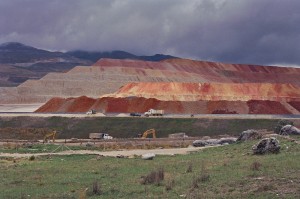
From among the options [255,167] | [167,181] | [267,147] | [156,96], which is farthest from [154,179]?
[156,96]

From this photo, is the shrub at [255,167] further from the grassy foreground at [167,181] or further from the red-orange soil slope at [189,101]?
the red-orange soil slope at [189,101]

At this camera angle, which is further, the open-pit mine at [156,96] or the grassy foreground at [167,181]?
the open-pit mine at [156,96]

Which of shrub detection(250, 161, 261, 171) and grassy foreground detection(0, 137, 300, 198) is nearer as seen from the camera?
grassy foreground detection(0, 137, 300, 198)

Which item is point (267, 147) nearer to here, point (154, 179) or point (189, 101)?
point (154, 179)

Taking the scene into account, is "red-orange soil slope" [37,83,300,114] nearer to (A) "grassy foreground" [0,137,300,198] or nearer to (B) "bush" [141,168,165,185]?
(A) "grassy foreground" [0,137,300,198]

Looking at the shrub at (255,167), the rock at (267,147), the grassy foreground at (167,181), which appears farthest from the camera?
the rock at (267,147)

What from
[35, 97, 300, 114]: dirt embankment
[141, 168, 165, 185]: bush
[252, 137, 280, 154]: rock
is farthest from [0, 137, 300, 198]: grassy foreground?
[35, 97, 300, 114]: dirt embankment

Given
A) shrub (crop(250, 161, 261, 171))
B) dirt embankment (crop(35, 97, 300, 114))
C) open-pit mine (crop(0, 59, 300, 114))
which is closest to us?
shrub (crop(250, 161, 261, 171))

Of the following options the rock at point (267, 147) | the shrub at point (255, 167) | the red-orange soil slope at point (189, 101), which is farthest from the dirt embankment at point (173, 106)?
the shrub at point (255, 167)

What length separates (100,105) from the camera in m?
130

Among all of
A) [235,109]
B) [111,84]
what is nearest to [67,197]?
[235,109]

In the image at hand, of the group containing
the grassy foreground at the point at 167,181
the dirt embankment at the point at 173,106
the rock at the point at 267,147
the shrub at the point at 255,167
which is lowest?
the grassy foreground at the point at 167,181

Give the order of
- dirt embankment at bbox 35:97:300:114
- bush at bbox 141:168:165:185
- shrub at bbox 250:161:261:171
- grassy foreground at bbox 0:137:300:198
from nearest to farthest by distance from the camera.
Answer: grassy foreground at bbox 0:137:300:198 → bush at bbox 141:168:165:185 → shrub at bbox 250:161:261:171 → dirt embankment at bbox 35:97:300:114

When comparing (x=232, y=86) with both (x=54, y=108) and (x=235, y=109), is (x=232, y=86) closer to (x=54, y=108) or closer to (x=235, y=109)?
(x=235, y=109)
